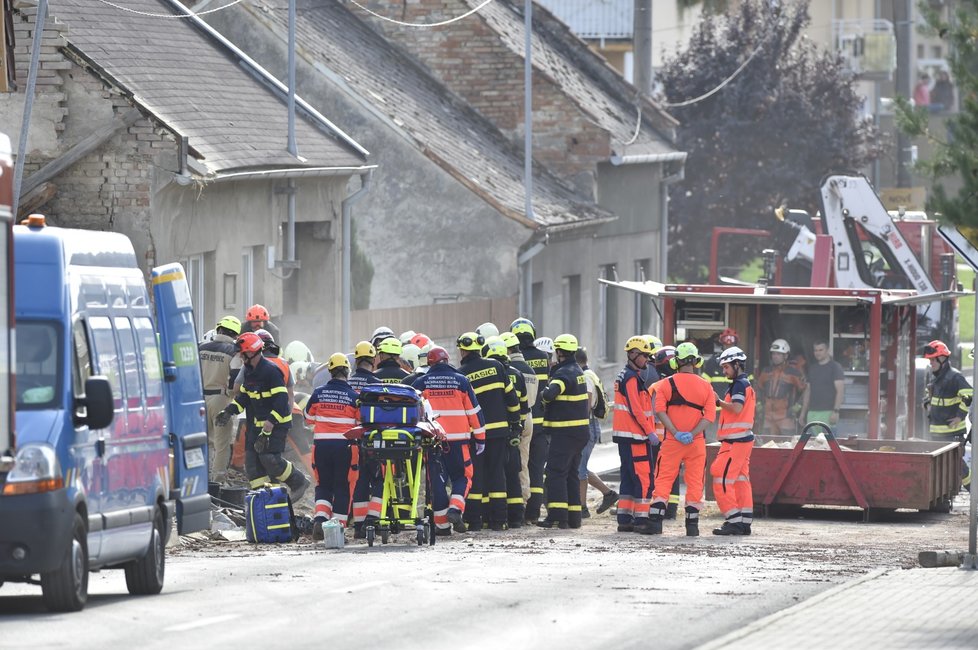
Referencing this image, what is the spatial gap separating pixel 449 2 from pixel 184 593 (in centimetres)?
2666

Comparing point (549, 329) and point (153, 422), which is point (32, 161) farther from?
point (549, 329)

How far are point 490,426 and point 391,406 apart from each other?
6.64 ft

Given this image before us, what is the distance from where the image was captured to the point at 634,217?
41.9 metres

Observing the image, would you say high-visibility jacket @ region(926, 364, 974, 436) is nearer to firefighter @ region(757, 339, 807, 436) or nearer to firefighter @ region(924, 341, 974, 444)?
firefighter @ region(924, 341, 974, 444)

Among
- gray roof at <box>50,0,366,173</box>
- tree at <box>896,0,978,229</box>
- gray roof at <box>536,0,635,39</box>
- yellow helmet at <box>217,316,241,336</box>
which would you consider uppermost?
gray roof at <box>536,0,635,39</box>

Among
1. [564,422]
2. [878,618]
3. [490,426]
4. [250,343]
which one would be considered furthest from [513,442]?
[878,618]

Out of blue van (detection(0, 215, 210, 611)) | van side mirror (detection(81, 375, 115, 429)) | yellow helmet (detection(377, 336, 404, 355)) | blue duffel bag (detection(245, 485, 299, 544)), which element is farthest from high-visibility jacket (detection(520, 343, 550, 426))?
van side mirror (detection(81, 375, 115, 429))

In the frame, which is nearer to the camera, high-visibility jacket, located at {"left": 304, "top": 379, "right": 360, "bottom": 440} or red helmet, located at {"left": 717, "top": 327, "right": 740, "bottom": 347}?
high-visibility jacket, located at {"left": 304, "top": 379, "right": 360, "bottom": 440}

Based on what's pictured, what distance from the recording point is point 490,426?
1895 centimetres

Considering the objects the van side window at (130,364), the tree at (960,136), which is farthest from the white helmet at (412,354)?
the tree at (960,136)

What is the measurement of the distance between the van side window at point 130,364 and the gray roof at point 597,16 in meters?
46.5

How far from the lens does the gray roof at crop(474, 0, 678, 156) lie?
39844mm

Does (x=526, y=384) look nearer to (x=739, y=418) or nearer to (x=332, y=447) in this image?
(x=739, y=418)

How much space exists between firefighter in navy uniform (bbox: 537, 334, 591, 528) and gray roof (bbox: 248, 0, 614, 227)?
14408 millimetres
